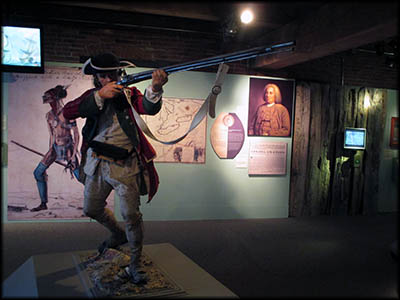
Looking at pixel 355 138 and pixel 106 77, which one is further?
pixel 355 138

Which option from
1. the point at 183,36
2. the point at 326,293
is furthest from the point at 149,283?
the point at 183,36

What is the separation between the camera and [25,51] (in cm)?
397

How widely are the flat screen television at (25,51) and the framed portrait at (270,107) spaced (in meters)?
3.05

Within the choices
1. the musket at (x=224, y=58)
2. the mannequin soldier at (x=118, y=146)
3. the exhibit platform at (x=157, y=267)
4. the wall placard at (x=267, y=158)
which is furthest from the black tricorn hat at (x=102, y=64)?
the wall placard at (x=267, y=158)

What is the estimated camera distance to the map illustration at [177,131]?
5.12m

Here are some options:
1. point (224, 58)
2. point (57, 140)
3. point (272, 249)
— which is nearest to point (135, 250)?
point (224, 58)

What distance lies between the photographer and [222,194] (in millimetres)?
5430

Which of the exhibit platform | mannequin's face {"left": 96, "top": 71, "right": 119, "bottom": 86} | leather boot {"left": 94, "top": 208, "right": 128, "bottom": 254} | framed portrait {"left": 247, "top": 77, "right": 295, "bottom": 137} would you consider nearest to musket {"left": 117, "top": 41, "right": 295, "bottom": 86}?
mannequin's face {"left": 96, "top": 71, "right": 119, "bottom": 86}

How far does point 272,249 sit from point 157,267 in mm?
1487

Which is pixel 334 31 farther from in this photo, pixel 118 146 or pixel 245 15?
pixel 118 146

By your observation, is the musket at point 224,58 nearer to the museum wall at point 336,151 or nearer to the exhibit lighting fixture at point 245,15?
the exhibit lighting fixture at point 245,15

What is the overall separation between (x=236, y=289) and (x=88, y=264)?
1302 mm

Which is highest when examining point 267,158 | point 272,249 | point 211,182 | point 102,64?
point 102,64

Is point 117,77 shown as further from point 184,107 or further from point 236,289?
point 184,107
